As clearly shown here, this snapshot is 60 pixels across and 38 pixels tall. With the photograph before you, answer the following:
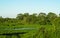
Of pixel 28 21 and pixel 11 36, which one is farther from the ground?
pixel 28 21

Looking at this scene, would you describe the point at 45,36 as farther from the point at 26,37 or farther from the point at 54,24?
the point at 26,37

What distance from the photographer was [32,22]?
28422 millimetres

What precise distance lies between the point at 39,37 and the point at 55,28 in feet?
5.16

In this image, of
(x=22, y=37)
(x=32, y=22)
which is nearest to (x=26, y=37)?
(x=22, y=37)

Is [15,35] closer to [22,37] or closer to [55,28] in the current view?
Result: [22,37]

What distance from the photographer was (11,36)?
930 centimetres

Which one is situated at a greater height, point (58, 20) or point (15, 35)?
point (58, 20)

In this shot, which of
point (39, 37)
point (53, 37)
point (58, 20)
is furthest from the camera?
point (58, 20)

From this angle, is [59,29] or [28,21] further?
[28,21]

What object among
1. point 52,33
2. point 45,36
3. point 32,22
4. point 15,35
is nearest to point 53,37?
point 52,33

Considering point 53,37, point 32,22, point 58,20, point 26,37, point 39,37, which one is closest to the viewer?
point 39,37

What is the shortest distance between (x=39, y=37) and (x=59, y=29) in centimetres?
154

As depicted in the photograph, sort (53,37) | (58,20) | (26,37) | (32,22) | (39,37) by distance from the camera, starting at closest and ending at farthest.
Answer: (39,37) → (53,37) → (58,20) → (26,37) → (32,22)

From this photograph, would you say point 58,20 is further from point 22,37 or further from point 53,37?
point 22,37
